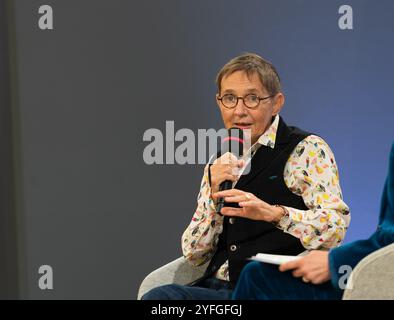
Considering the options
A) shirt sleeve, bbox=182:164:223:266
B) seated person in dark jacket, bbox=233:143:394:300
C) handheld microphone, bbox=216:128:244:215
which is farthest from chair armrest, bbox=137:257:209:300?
seated person in dark jacket, bbox=233:143:394:300

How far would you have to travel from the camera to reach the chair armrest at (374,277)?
175 cm

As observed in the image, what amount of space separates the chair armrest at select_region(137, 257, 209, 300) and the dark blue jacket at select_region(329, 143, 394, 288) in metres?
0.80

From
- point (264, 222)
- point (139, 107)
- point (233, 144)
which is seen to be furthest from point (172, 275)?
point (139, 107)

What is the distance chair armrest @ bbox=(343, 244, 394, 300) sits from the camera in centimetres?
175

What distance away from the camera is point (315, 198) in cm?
231

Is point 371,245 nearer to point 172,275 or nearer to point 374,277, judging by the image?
point 374,277

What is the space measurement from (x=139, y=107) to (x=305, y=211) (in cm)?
152

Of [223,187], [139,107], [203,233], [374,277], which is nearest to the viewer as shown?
[374,277]

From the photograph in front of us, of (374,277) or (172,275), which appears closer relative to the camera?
(374,277)

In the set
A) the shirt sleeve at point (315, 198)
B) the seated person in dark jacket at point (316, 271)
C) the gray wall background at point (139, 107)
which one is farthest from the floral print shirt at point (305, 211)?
the gray wall background at point (139, 107)

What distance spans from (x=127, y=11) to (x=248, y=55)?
1.22 metres

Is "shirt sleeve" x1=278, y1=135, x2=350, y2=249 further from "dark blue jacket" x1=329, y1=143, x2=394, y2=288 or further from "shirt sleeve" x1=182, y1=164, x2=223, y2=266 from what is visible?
"dark blue jacket" x1=329, y1=143, x2=394, y2=288

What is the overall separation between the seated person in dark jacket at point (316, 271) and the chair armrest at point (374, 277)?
0.29 ft

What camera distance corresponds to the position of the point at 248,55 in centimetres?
254
